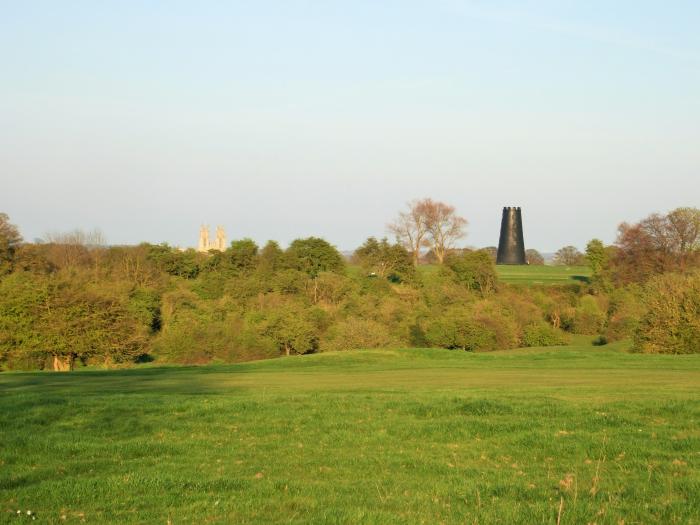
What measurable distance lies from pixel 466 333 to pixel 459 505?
57.6 metres

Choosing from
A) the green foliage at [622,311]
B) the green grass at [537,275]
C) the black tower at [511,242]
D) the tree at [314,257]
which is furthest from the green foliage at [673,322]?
the black tower at [511,242]

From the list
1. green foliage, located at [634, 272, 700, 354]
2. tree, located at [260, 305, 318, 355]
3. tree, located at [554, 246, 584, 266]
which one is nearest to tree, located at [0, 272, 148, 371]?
tree, located at [260, 305, 318, 355]

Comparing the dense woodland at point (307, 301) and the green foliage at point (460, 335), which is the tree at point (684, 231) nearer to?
the dense woodland at point (307, 301)

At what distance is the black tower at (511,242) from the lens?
131375mm

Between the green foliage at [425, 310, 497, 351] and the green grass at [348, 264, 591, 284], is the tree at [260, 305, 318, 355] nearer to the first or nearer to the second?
the green foliage at [425, 310, 497, 351]

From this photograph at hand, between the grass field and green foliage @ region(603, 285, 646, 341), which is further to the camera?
green foliage @ region(603, 285, 646, 341)

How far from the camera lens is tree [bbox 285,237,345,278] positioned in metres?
89.5

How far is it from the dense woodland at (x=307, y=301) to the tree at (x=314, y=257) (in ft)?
0.51

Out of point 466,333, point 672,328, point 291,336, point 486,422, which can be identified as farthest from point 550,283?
point 486,422

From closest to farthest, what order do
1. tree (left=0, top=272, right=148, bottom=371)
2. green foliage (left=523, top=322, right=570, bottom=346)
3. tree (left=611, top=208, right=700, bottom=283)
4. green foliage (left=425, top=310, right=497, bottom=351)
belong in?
tree (left=0, top=272, right=148, bottom=371)
green foliage (left=425, top=310, right=497, bottom=351)
green foliage (left=523, top=322, right=570, bottom=346)
tree (left=611, top=208, right=700, bottom=283)

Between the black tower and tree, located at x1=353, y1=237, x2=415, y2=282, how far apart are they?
135ft

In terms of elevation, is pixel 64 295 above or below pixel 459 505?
above

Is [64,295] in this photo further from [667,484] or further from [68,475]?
[667,484]

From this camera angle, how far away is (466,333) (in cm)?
6569
